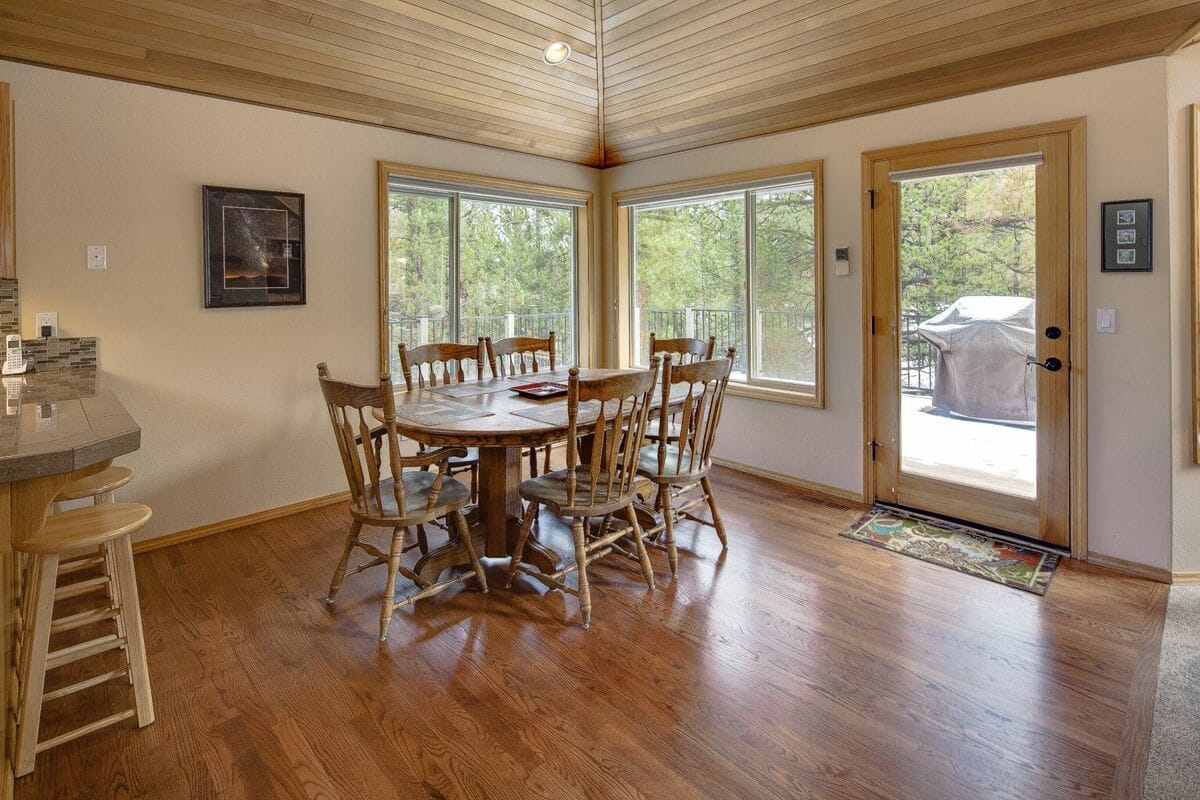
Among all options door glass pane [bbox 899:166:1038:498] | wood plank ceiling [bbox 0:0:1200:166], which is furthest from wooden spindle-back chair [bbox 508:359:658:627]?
wood plank ceiling [bbox 0:0:1200:166]

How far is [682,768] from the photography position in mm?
1795

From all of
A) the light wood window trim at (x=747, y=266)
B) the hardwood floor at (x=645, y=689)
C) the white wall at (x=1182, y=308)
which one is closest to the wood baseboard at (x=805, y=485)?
the light wood window trim at (x=747, y=266)

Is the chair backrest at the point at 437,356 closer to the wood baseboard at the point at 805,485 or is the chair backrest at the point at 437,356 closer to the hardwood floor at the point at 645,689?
the hardwood floor at the point at 645,689

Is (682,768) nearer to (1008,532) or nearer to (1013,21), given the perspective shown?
(1008,532)

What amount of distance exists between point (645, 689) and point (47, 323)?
A: 300cm

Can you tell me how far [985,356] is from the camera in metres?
3.42

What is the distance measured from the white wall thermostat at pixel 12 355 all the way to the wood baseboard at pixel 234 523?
96 cm

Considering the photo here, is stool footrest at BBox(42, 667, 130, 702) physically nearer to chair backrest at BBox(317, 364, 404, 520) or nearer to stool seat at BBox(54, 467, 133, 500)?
stool seat at BBox(54, 467, 133, 500)

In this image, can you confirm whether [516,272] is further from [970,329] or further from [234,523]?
[970,329]

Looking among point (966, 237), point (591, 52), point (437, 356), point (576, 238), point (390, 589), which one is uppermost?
point (591, 52)

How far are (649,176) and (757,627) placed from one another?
11.7ft

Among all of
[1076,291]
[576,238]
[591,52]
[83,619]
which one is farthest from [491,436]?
[576,238]

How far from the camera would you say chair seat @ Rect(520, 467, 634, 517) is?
2.61m

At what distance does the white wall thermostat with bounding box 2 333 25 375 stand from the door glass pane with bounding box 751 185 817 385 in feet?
13.0
